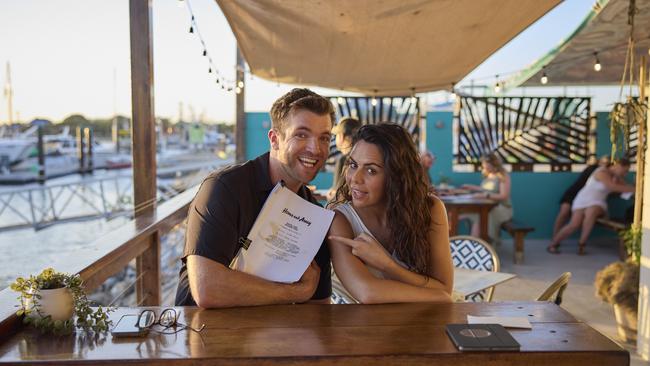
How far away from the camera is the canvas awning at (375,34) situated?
120 inches

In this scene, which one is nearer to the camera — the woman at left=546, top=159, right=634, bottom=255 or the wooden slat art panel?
the woman at left=546, top=159, right=634, bottom=255

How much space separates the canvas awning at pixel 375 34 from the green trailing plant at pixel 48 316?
184 cm

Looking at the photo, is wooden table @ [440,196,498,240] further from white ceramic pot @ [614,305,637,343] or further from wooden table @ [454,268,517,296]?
wooden table @ [454,268,517,296]

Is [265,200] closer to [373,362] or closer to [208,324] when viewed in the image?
[208,324]

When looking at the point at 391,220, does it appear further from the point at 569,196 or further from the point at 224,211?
the point at 569,196

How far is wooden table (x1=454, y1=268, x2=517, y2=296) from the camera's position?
2580 mm

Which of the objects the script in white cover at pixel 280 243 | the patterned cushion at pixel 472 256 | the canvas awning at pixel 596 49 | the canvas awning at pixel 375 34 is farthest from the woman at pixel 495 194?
the script in white cover at pixel 280 243

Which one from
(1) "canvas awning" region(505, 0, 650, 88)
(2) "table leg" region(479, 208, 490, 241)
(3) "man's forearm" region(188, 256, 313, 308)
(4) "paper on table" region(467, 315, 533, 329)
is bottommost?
(2) "table leg" region(479, 208, 490, 241)

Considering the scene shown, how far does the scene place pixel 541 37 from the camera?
8758mm

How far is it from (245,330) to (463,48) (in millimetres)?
3192

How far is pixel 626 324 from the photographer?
3.83 meters

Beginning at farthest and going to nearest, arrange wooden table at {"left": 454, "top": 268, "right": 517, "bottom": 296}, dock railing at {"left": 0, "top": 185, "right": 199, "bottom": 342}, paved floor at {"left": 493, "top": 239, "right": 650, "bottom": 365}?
paved floor at {"left": 493, "top": 239, "right": 650, "bottom": 365} → wooden table at {"left": 454, "top": 268, "right": 517, "bottom": 296} → dock railing at {"left": 0, "top": 185, "right": 199, "bottom": 342}

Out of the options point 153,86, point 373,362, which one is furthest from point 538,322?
point 153,86

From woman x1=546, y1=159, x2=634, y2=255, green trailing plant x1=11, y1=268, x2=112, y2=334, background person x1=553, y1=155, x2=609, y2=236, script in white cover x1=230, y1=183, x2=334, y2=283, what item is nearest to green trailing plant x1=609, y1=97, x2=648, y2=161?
script in white cover x1=230, y1=183, x2=334, y2=283
